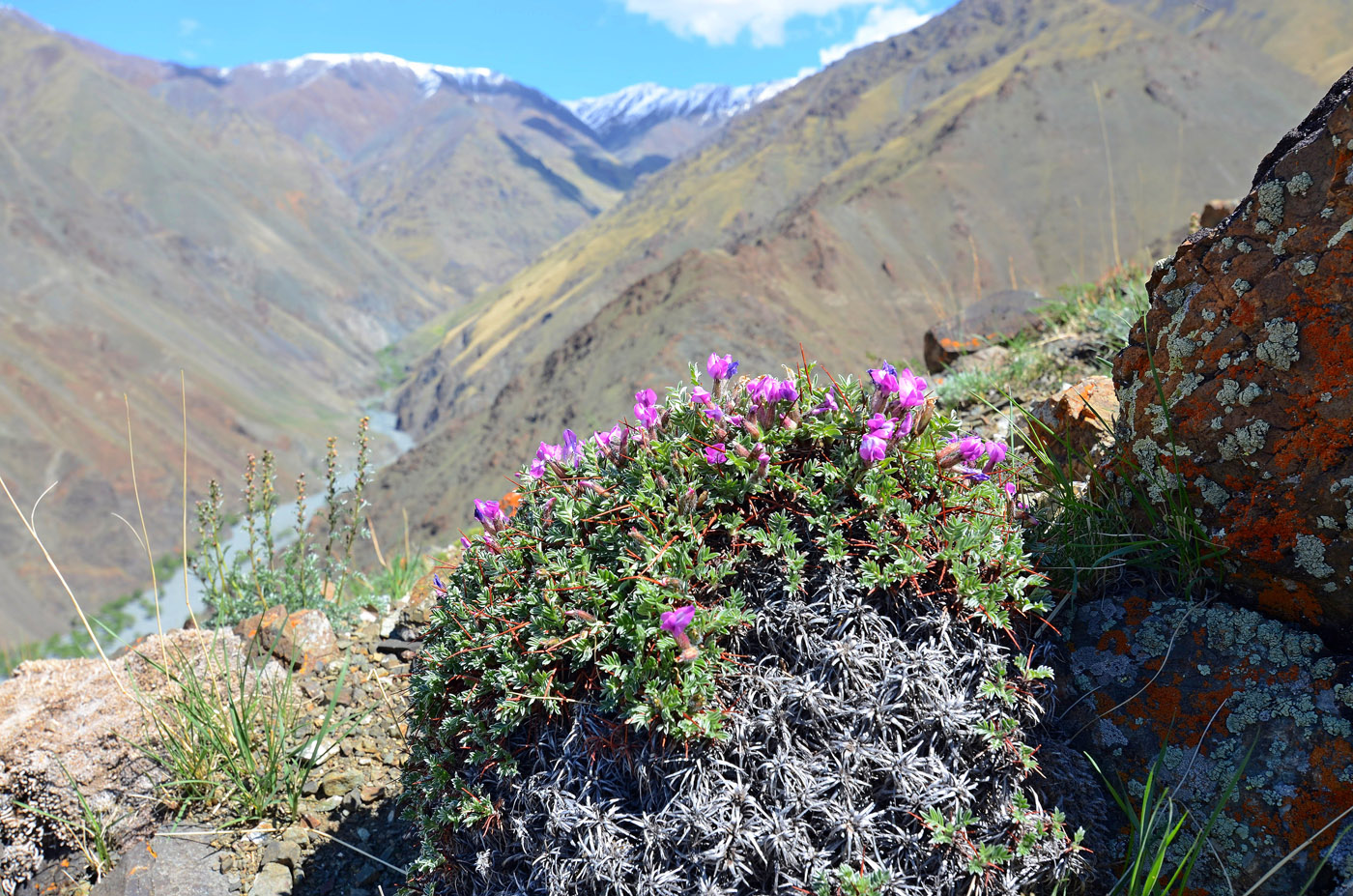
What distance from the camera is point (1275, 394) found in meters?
2.29

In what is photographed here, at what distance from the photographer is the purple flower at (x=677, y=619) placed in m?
1.92

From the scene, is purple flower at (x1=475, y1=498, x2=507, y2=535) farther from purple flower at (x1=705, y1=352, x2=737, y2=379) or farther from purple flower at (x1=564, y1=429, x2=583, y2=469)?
purple flower at (x1=705, y1=352, x2=737, y2=379)

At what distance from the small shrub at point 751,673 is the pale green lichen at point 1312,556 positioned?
79 cm

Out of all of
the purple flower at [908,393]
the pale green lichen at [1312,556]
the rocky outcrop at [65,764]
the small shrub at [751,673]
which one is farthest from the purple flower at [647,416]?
the rocky outcrop at [65,764]

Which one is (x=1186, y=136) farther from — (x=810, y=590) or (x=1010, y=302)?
(x=810, y=590)

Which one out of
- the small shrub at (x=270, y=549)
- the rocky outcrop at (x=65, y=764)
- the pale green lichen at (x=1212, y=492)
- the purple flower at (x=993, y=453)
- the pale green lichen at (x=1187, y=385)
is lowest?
the rocky outcrop at (x=65, y=764)

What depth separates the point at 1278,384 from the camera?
2.30 m

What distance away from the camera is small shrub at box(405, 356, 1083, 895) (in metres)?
1.92

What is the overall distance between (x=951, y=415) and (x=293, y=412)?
87.3 meters

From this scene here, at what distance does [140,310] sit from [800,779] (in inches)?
3772

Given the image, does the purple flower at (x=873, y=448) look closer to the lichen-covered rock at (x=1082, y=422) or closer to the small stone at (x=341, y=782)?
the lichen-covered rock at (x=1082, y=422)

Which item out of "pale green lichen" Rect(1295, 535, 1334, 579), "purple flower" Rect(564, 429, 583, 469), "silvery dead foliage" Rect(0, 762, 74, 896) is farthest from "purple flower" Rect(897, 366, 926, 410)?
"silvery dead foliage" Rect(0, 762, 74, 896)

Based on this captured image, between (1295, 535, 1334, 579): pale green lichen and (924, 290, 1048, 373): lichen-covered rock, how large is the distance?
→ 4880mm

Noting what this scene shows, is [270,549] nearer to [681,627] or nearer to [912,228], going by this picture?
[681,627]
